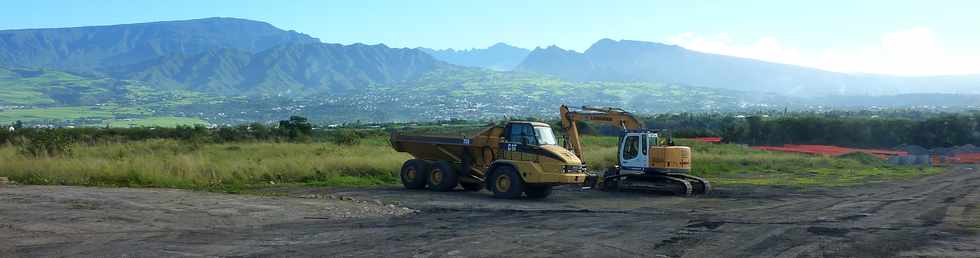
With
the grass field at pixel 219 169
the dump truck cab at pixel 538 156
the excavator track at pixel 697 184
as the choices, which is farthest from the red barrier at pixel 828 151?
the dump truck cab at pixel 538 156

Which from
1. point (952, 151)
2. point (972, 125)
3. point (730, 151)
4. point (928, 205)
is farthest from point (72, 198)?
point (972, 125)

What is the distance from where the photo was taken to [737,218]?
16922 millimetres

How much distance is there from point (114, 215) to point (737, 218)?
1234cm

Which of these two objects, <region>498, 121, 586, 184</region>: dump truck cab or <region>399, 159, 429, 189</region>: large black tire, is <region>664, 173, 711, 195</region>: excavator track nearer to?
<region>498, 121, 586, 184</region>: dump truck cab

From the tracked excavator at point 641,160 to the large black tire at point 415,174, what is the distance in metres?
4.66

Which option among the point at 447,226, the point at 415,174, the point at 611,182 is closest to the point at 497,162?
the point at 415,174

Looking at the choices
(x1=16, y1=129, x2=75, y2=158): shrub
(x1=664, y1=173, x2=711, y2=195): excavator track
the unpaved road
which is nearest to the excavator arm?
(x1=664, y1=173, x2=711, y2=195): excavator track

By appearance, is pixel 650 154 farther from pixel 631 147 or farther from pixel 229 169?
pixel 229 169

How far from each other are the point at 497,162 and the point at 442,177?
2155mm

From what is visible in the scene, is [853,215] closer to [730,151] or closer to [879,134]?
[730,151]

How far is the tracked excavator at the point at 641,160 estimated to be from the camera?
25.2 metres

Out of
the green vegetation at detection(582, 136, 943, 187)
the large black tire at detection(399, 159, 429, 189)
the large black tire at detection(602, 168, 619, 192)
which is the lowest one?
the green vegetation at detection(582, 136, 943, 187)

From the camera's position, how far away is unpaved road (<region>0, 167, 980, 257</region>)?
458 inches

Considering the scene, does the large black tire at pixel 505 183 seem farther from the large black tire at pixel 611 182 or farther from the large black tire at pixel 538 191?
the large black tire at pixel 611 182
